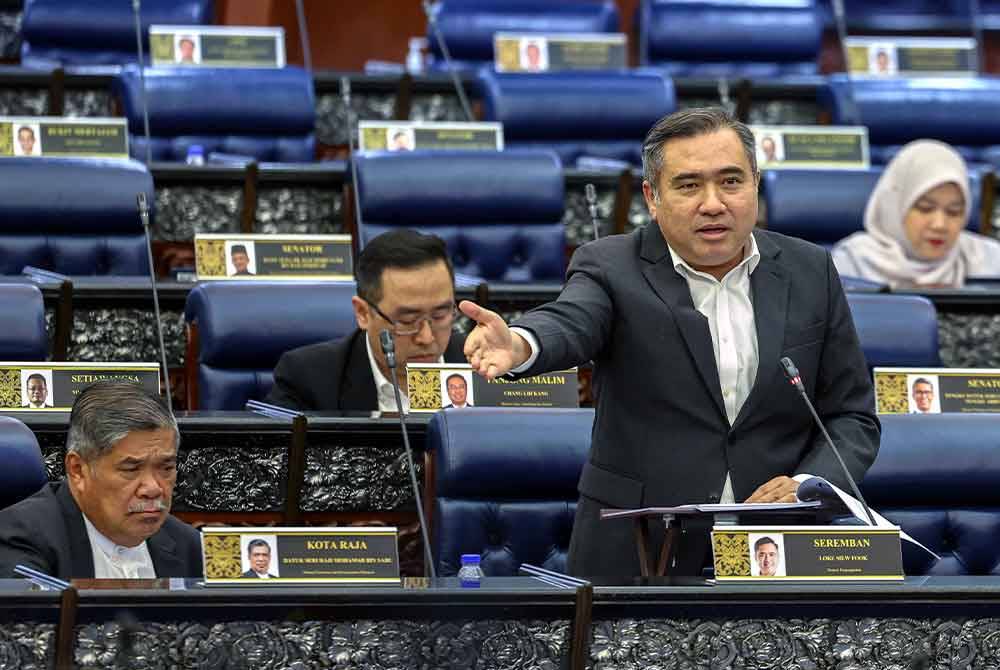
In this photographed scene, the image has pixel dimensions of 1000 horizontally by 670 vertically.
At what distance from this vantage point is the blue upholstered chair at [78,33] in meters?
6.34

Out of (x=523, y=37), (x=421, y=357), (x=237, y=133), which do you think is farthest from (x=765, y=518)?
(x=523, y=37)

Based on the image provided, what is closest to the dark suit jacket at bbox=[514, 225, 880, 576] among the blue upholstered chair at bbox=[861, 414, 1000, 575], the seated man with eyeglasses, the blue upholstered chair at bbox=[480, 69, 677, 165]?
the blue upholstered chair at bbox=[861, 414, 1000, 575]

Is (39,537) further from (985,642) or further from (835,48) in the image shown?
(835,48)

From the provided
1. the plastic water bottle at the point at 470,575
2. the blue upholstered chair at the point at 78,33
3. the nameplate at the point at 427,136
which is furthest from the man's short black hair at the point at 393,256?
the blue upholstered chair at the point at 78,33

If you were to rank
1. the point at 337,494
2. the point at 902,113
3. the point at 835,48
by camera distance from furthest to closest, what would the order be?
the point at 835,48, the point at 902,113, the point at 337,494

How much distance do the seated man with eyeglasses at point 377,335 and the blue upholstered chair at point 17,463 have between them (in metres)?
0.83

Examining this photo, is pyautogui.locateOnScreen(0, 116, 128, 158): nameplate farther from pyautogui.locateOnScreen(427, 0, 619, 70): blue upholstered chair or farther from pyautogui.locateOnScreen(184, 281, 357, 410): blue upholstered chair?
pyautogui.locateOnScreen(427, 0, 619, 70): blue upholstered chair

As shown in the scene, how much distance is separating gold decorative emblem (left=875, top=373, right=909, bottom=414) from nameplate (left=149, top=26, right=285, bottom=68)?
2725 mm

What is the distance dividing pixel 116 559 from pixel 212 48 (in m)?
3.32

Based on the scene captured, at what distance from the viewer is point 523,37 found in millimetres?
6016

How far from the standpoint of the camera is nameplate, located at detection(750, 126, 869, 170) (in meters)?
5.32

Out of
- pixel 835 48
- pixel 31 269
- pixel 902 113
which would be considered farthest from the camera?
pixel 835 48

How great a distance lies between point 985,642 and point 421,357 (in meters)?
1.47

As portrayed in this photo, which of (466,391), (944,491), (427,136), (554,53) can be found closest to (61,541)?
(466,391)
